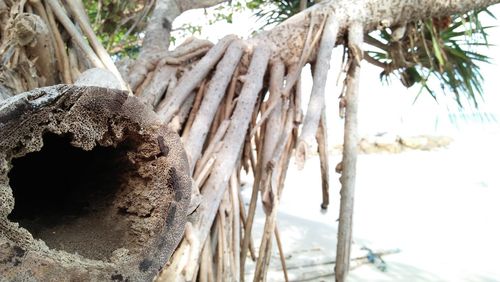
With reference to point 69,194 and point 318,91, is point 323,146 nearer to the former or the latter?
point 318,91

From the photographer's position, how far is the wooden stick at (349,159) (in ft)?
6.31

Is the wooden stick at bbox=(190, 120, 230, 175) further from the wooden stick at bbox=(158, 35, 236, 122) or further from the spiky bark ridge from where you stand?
the wooden stick at bbox=(158, 35, 236, 122)

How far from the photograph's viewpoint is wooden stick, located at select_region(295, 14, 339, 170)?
1.38 meters

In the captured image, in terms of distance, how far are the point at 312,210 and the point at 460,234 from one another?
1.77 metres

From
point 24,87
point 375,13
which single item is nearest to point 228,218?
point 24,87

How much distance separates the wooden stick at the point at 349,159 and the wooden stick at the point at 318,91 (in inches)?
4.9

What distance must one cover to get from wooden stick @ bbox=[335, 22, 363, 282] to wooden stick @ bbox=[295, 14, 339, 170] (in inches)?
4.9

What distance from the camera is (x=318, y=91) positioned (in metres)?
1.82

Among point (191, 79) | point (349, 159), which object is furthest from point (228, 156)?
point (349, 159)

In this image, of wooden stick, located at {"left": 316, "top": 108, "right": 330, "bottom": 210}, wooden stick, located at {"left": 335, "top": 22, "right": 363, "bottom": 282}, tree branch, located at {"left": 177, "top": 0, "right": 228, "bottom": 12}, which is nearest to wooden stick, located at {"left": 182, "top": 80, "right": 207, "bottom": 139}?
wooden stick, located at {"left": 316, "top": 108, "right": 330, "bottom": 210}

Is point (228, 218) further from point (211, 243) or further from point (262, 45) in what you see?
point (262, 45)

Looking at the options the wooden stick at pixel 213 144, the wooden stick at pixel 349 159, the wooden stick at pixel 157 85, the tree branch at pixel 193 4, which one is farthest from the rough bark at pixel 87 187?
the tree branch at pixel 193 4

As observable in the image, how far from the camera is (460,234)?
507 centimetres

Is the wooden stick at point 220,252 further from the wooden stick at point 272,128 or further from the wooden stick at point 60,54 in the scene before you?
the wooden stick at point 60,54
